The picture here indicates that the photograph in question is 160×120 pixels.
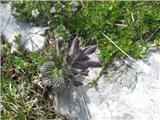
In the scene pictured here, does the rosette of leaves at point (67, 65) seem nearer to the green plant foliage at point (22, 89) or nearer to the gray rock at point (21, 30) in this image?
the green plant foliage at point (22, 89)

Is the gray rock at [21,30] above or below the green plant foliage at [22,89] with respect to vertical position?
above

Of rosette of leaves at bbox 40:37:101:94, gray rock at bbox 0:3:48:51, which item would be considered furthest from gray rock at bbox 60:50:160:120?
gray rock at bbox 0:3:48:51

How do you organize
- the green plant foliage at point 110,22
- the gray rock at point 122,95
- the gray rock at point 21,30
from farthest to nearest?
the gray rock at point 21,30
the green plant foliage at point 110,22
the gray rock at point 122,95

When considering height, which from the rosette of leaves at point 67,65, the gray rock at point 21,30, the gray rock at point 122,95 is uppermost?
the gray rock at point 21,30

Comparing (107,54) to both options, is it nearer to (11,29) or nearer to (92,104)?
(92,104)

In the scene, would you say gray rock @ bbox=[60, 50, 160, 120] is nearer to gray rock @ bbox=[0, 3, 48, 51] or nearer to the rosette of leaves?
the rosette of leaves

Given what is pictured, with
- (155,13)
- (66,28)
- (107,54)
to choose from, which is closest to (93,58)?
(107,54)

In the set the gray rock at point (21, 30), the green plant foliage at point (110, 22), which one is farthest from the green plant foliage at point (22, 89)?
the green plant foliage at point (110, 22)

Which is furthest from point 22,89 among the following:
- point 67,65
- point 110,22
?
point 110,22
